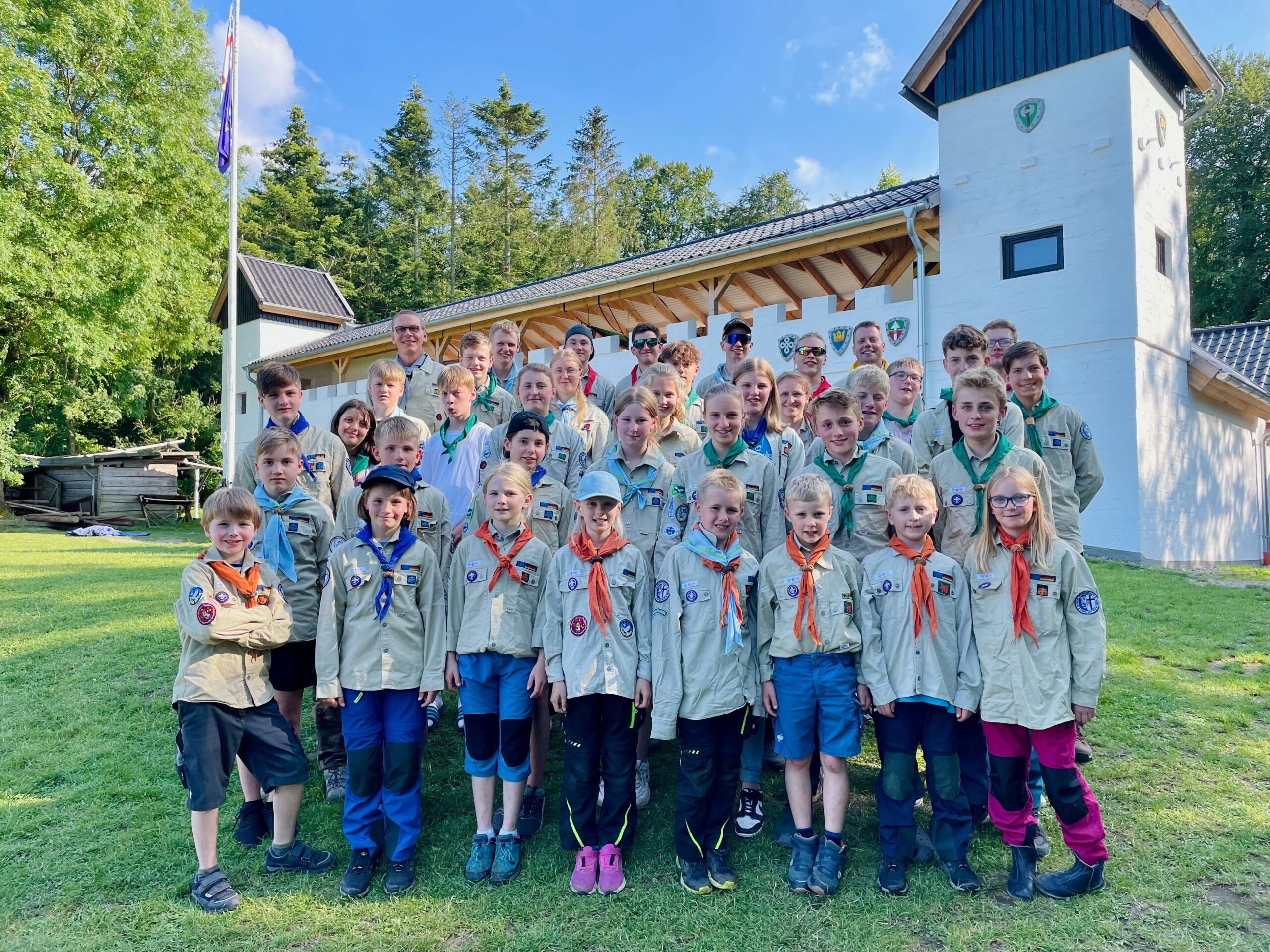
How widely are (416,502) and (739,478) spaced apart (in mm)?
1724

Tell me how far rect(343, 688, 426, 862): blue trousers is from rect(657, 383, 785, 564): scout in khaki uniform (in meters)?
1.49

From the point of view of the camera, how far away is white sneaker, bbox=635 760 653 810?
4.19 meters

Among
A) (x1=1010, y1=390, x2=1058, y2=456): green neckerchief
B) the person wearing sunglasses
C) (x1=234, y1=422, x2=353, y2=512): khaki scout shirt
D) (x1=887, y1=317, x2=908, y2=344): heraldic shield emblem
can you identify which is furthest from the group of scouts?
(x1=887, y1=317, x2=908, y2=344): heraldic shield emblem

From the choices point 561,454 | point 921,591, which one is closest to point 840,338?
point 561,454

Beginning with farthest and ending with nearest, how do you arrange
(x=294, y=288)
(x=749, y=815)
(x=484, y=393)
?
1. (x=294, y=288)
2. (x=484, y=393)
3. (x=749, y=815)

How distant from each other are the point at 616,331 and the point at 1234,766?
16.0m

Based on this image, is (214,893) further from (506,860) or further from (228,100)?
(228,100)

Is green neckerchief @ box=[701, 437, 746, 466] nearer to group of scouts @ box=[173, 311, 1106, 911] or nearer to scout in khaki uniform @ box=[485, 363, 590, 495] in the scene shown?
group of scouts @ box=[173, 311, 1106, 911]

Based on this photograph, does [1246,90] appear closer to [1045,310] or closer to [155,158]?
[1045,310]

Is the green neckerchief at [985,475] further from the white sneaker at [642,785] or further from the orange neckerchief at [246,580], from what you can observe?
the orange neckerchief at [246,580]

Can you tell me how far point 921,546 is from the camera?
3.50 metres

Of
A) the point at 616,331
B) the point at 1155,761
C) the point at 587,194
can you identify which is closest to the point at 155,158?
the point at 616,331

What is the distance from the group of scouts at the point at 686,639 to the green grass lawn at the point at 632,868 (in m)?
0.13

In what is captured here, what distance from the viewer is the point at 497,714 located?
3744 mm
